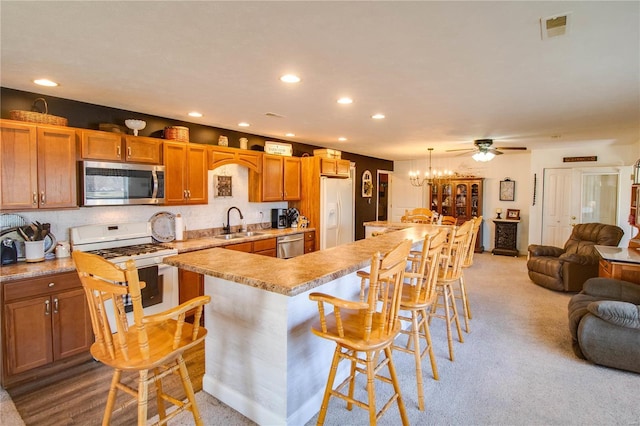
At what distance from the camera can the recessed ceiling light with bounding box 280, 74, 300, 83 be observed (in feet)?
8.54

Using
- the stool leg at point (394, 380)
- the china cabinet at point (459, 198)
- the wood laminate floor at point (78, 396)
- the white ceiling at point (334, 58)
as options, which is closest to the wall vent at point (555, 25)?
the white ceiling at point (334, 58)

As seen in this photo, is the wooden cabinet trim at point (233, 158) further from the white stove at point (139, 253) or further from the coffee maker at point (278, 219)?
the white stove at point (139, 253)

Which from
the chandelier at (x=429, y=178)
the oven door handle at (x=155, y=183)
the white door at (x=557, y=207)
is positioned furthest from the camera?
the chandelier at (x=429, y=178)

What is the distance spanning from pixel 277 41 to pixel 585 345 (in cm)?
346

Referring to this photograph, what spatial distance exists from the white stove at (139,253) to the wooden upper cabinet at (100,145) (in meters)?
0.72

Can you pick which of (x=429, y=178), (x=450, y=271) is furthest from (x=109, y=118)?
(x=429, y=178)

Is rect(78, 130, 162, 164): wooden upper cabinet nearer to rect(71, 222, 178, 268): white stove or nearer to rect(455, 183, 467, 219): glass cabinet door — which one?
rect(71, 222, 178, 268): white stove

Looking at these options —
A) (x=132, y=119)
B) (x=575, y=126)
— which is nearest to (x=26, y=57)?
(x=132, y=119)

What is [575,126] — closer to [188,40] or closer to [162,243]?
[188,40]

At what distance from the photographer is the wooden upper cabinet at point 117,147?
10.5 feet

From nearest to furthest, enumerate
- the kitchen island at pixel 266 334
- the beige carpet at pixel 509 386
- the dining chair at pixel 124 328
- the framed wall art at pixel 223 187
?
the dining chair at pixel 124 328, the kitchen island at pixel 266 334, the beige carpet at pixel 509 386, the framed wall art at pixel 223 187

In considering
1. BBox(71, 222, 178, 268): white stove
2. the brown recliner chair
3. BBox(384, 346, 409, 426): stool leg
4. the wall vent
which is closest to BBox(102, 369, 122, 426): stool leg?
BBox(384, 346, 409, 426): stool leg

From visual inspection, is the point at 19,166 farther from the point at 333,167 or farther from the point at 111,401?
the point at 333,167

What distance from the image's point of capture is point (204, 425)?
2.13 m
